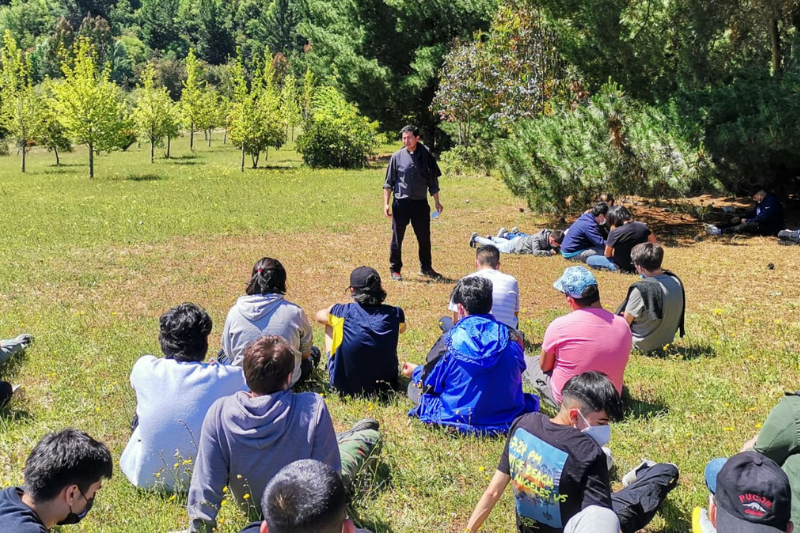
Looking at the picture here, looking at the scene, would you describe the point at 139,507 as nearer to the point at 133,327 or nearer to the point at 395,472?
the point at 395,472

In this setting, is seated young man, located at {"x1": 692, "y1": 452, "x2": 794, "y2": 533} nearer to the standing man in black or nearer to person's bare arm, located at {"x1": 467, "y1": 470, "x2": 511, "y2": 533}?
person's bare arm, located at {"x1": 467, "y1": 470, "x2": 511, "y2": 533}

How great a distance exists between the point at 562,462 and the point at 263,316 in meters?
2.77

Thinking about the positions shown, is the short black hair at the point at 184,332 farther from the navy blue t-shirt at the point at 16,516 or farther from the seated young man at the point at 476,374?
the seated young man at the point at 476,374

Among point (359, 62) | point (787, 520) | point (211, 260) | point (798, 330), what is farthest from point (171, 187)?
point (787, 520)

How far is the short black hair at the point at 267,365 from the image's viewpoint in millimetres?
3172

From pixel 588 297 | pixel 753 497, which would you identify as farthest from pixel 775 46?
pixel 753 497

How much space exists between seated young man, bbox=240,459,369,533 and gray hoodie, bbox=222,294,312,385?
9.62 ft

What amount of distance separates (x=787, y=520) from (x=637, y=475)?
4.05ft

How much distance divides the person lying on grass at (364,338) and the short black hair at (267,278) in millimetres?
483

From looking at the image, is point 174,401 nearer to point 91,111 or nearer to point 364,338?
point 364,338

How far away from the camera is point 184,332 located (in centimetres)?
385

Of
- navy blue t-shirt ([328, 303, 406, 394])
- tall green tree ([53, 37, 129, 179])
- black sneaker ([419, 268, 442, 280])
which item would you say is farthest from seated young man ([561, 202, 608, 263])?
tall green tree ([53, 37, 129, 179])

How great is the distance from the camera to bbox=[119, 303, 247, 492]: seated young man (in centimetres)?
376

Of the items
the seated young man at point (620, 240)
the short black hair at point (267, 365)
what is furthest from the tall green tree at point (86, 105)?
the short black hair at point (267, 365)
